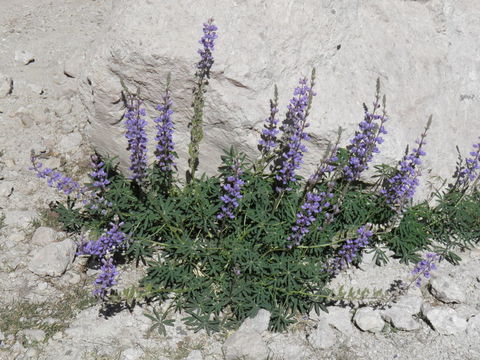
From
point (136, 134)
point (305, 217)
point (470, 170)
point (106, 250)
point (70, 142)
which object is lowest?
point (70, 142)

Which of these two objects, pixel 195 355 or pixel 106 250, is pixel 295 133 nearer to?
pixel 106 250

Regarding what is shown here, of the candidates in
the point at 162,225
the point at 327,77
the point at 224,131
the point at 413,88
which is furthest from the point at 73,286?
the point at 413,88

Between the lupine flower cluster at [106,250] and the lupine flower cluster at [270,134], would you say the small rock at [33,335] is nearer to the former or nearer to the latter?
the lupine flower cluster at [106,250]

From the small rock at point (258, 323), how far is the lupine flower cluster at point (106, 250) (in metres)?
1.47

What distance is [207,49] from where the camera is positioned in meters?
5.72

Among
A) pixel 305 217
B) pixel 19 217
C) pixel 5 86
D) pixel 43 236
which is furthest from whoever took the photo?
pixel 5 86

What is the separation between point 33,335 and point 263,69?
152 inches

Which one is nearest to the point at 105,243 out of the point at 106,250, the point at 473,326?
the point at 106,250

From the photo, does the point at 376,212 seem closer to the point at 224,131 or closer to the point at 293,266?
the point at 293,266

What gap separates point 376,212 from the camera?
6.26 m

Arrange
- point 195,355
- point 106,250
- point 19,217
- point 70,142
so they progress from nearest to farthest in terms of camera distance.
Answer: point 195,355
point 106,250
point 19,217
point 70,142

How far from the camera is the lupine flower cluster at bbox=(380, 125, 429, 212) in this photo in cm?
585

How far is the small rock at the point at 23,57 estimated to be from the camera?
8648 millimetres

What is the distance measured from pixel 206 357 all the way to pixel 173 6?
4040 millimetres
